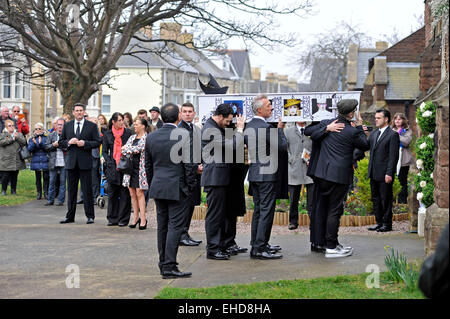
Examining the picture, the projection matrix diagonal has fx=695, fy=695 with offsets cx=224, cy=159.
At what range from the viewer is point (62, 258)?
9.27m

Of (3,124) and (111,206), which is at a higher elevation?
(3,124)

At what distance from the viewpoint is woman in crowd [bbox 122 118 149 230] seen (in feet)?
39.7

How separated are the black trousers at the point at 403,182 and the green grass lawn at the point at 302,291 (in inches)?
259

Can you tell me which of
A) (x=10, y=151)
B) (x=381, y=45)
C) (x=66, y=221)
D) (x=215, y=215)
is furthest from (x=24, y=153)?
(x=381, y=45)

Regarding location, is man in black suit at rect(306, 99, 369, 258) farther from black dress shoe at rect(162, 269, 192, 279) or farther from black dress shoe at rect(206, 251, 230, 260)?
black dress shoe at rect(162, 269, 192, 279)

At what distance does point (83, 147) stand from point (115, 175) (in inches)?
A: 30.6

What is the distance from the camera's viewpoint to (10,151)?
56.4ft

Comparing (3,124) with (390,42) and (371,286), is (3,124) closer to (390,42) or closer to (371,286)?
(371,286)

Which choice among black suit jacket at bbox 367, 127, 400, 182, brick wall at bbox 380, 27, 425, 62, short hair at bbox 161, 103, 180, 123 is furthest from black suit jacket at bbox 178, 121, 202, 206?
brick wall at bbox 380, 27, 425, 62

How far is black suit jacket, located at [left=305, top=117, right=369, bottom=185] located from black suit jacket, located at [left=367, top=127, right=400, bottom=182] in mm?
2391

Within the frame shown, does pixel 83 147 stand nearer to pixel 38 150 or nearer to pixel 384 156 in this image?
pixel 38 150
